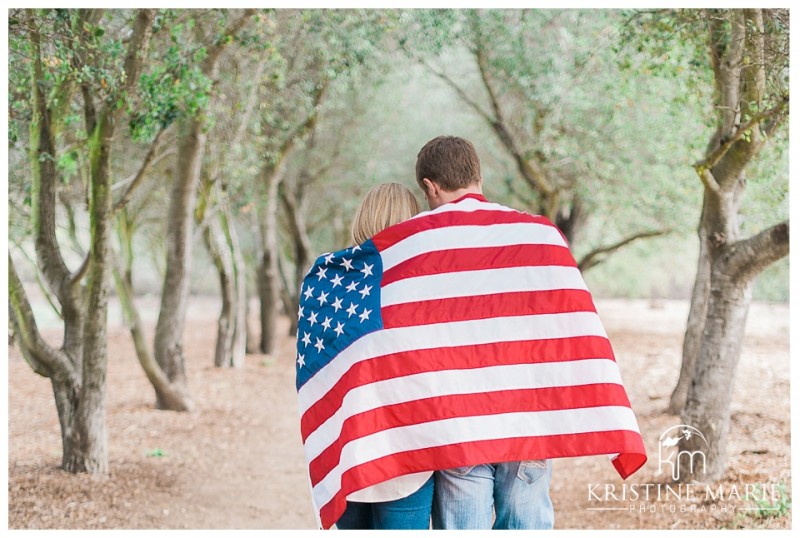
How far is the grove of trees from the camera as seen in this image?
6.11 meters

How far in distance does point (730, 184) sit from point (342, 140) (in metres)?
14.6

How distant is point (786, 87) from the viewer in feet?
18.9

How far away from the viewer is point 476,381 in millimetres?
3221

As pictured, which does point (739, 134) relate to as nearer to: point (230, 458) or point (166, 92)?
point (166, 92)

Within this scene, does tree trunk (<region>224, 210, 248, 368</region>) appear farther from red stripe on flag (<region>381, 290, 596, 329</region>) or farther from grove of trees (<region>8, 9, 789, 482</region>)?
red stripe on flag (<region>381, 290, 596, 329</region>)

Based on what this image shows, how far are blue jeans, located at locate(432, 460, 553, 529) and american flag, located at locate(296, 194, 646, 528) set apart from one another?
0.09 metres

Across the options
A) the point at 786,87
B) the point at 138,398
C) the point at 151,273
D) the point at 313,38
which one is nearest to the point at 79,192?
the point at 138,398

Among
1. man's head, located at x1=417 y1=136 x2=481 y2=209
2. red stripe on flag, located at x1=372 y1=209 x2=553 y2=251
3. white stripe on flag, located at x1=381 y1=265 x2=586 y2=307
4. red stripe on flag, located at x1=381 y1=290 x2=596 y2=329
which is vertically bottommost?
red stripe on flag, located at x1=381 y1=290 x2=596 y2=329

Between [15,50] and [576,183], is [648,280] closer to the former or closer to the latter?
[576,183]

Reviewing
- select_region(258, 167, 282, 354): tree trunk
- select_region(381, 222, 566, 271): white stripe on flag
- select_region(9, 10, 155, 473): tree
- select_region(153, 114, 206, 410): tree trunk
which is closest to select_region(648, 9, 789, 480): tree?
select_region(381, 222, 566, 271): white stripe on flag

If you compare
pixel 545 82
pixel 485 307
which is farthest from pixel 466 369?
pixel 545 82

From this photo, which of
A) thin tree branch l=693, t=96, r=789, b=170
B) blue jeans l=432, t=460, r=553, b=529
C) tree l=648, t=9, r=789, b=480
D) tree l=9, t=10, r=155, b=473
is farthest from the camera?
tree l=9, t=10, r=155, b=473

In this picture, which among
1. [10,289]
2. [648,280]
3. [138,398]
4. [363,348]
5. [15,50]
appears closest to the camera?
[363,348]

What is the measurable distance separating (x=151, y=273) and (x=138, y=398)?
2847cm
